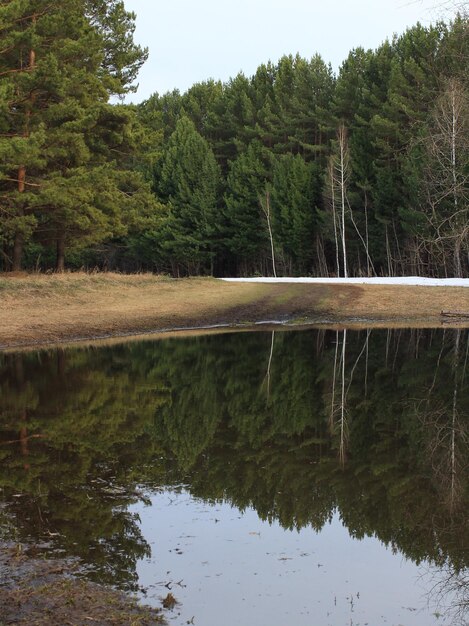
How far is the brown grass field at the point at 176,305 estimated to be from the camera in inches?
926

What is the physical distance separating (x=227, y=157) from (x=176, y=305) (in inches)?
1879

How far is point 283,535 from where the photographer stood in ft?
21.4

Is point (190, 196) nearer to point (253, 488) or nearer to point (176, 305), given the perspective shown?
point (176, 305)

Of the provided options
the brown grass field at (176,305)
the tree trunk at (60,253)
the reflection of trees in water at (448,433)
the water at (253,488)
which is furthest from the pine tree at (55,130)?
the reflection of trees in water at (448,433)

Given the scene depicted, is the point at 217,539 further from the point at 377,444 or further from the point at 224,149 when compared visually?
the point at 224,149

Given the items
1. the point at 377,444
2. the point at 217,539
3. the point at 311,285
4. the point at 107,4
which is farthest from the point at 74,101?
the point at 217,539

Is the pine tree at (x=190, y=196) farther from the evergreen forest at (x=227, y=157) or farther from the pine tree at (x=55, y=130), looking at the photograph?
the pine tree at (x=55, y=130)

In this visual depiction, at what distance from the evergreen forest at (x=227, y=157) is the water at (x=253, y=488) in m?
5.41

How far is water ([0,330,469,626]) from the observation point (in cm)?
537

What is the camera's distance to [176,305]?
29.0 meters

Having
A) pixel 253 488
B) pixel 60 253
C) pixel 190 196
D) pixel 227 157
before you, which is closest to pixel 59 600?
pixel 253 488

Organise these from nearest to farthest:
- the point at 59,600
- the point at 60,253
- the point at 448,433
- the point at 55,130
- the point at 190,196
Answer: the point at 59,600, the point at 448,433, the point at 55,130, the point at 60,253, the point at 190,196

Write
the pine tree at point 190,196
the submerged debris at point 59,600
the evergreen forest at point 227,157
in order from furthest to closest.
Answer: the pine tree at point 190,196
the evergreen forest at point 227,157
the submerged debris at point 59,600

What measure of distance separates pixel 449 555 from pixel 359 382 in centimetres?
864
